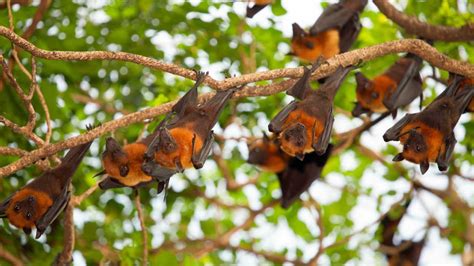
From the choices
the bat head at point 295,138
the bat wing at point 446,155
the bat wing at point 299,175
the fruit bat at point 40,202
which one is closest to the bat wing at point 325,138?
the bat head at point 295,138

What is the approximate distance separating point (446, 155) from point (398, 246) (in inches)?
156

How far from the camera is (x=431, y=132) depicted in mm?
5508

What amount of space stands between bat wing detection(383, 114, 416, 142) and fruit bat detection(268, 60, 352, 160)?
17.5 inches

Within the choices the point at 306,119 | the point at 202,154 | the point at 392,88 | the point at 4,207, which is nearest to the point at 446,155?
the point at 306,119

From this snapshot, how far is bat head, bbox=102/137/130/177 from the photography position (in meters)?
5.82

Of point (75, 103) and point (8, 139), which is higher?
point (8, 139)

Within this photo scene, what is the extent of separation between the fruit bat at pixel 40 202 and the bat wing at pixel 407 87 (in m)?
2.90

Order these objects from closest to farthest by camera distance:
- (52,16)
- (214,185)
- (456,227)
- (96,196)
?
(52,16)
(96,196)
(456,227)
(214,185)

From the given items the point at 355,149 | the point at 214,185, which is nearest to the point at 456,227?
the point at 355,149

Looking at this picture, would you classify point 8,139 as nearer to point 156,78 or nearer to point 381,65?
point 156,78

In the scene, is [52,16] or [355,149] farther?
[355,149]

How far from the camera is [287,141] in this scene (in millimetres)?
5352

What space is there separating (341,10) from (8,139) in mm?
3797

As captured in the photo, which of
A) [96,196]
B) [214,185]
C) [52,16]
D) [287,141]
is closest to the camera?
[287,141]
